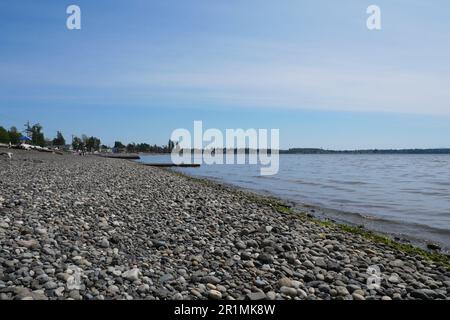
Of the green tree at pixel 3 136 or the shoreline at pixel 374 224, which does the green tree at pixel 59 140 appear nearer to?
the green tree at pixel 3 136

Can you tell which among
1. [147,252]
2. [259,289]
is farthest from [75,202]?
[259,289]

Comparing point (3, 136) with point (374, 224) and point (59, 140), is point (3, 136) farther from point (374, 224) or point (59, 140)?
point (374, 224)

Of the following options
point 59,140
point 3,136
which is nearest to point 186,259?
point 3,136

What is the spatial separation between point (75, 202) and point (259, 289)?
8.41m

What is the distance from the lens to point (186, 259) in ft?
24.3

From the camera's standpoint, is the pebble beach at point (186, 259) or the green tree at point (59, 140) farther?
the green tree at point (59, 140)

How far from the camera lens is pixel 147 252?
25.1ft

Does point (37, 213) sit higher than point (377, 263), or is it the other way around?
point (37, 213)

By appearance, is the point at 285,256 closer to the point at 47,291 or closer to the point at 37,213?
the point at 47,291

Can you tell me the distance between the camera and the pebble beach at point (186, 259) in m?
5.76

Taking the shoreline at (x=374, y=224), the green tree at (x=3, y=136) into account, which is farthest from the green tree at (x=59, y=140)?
the shoreline at (x=374, y=224)

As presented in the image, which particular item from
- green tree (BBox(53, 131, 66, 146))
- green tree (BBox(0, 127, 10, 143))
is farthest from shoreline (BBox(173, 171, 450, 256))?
green tree (BBox(53, 131, 66, 146))

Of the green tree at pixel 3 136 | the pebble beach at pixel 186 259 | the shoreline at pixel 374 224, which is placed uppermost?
the green tree at pixel 3 136

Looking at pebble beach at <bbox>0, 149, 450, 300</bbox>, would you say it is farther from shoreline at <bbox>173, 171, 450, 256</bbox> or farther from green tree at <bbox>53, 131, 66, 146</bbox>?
green tree at <bbox>53, 131, 66, 146</bbox>
